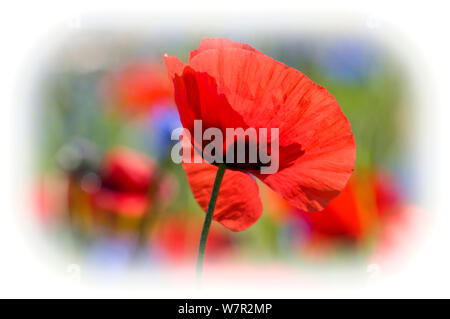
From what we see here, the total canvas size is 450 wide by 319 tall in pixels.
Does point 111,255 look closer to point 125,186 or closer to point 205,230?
point 125,186

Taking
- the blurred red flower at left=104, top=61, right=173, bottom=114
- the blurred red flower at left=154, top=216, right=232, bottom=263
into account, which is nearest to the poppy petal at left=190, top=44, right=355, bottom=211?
the blurred red flower at left=154, top=216, right=232, bottom=263

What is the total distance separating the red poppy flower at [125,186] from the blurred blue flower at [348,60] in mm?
403

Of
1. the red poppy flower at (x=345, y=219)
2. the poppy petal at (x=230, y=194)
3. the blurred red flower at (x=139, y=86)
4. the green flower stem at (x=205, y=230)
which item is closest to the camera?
the green flower stem at (x=205, y=230)

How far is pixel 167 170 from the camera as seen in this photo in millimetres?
773

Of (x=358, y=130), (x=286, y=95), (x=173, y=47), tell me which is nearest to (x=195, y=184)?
(x=286, y=95)

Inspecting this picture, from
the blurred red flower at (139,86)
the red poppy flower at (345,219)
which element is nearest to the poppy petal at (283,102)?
the red poppy flower at (345,219)

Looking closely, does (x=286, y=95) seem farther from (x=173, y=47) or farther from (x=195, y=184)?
(x=173, y=47)

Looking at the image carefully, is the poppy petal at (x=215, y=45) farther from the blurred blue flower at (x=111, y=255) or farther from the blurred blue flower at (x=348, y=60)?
the blurred blue flower at (x=348, y=60)

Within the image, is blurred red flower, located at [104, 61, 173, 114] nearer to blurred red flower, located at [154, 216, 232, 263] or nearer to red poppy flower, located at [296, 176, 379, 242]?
blurred red flower, located at [154, 216, 232, 263]

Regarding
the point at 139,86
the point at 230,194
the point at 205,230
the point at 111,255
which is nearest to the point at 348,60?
the point at 139,86

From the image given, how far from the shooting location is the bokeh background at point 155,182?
0.76 meters

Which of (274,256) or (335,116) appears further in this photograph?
(274,256)

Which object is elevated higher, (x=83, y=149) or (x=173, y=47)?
(x=173, y=47)

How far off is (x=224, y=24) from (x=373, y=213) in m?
0.36
